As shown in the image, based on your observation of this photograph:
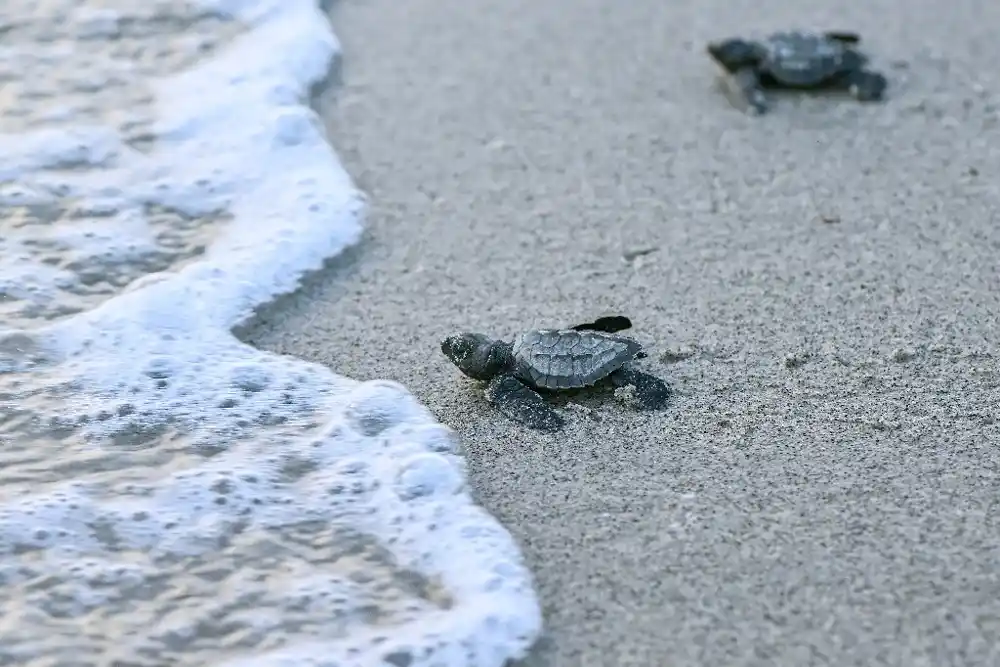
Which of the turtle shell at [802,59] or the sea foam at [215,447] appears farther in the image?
the turtle shell at [802,59]

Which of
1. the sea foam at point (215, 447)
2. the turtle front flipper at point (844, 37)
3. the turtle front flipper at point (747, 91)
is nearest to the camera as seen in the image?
the sea foam at point (215, 447)

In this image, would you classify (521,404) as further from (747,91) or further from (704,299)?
(747,91)

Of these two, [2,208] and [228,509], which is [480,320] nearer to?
[228,509]

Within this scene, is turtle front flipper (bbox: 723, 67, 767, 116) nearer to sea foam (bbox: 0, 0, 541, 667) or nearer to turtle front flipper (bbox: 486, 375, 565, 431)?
sea foam (bbox: 0, 0, 541, 667)

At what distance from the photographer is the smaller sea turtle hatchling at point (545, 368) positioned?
7.86ft

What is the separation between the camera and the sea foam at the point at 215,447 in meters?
1.94

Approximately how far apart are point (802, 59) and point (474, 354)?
1811mm

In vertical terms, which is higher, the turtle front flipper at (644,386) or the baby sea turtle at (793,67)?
the baby sea turtle at (793,67)

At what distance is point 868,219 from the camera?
10.2ft

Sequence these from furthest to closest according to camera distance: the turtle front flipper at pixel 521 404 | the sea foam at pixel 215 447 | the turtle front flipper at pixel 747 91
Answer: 1. the turtle front flipper at pixel 747 91
2. the turtle front flipper at pixel 521 404
3. the sea foam at pixel 215 447

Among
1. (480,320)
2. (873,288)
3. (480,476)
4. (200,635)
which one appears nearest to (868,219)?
(873,288)

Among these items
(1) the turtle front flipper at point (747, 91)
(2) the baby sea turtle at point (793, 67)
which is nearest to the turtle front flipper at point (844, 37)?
(2) the baby sea turtle at point (793, 67)

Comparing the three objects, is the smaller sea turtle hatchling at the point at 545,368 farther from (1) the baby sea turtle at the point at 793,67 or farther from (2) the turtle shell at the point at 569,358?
(1) the baby sea turtle at the point at 793,67

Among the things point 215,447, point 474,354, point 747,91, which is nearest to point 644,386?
point 474,354
